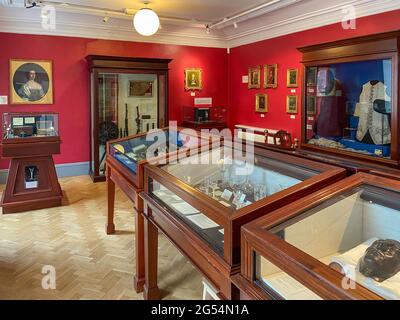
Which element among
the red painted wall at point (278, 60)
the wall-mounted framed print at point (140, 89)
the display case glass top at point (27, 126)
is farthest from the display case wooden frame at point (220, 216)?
the wall-mounted framed print at point (140, 89)

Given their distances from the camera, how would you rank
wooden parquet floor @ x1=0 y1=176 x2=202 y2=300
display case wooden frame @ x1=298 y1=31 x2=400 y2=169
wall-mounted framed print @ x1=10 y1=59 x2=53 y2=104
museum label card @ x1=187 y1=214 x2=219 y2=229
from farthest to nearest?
wall-mounted framed print @ x1=10 y1=59 x2=53 y2=104, display case wooden frame @ x1=298 y1=31 x2=400 y2=169, wooden parquet floor @ x1=0 y1=176 x2=202 y2=300, museum label card @ x1=187 y1=214 x2=219 y2=229

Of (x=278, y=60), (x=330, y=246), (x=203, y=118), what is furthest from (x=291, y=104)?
(x=330, y=246)

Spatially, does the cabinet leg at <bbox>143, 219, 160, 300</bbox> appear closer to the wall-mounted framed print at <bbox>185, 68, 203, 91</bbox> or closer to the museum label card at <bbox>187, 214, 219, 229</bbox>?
the museum label card at <bbox>187, 214, 219, 229</bbox>

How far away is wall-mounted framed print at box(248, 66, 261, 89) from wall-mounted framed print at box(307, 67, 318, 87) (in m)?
2.13

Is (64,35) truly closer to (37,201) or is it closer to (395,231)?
(37,201)

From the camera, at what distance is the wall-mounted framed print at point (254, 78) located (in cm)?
676

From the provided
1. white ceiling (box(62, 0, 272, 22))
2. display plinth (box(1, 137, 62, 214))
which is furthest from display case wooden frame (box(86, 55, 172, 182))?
display plinth (box(1, 137, 62, 214))

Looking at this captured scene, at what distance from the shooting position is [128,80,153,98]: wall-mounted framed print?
6.48 meters

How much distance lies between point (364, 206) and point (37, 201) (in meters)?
4.19

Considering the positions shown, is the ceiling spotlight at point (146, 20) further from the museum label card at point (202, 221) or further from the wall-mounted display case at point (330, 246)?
the wall-mounted display case at point (330, 246)

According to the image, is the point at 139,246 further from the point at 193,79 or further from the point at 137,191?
the point at 193,79

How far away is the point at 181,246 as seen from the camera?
188 centimetres

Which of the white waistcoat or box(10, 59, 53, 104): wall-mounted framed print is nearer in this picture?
the white waistcoat

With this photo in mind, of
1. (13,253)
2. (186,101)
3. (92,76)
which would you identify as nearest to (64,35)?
(92,76)
